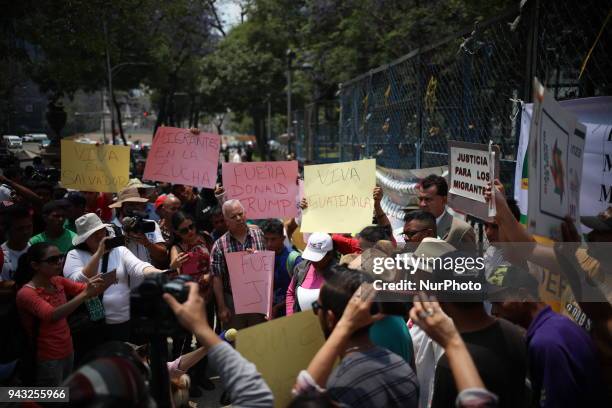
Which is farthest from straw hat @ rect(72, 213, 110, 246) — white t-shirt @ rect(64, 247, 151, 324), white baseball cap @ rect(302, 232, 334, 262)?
white baseball cap @ rect(302, 232, 334, 262)

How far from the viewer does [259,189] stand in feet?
19.9

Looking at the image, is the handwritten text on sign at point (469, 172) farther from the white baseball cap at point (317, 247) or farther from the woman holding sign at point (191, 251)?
the woman holding sign at point (191, 251)

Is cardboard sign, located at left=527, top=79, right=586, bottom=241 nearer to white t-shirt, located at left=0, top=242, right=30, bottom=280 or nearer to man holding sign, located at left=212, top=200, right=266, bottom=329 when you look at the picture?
man holding sign, located at left=212, top=200, right=266, bottom=329

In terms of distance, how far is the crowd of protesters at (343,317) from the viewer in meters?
2.29

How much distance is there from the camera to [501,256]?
355 cm

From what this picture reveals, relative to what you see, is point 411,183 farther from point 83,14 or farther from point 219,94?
point 219,94

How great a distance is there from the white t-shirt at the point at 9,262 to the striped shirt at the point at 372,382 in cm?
319

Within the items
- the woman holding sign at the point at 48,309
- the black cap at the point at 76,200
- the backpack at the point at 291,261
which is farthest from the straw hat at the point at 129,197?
the woman holding sign at the point at 48,309

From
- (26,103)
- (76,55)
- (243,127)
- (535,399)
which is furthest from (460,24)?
(243,127)

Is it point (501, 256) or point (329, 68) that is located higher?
point (329, 68)

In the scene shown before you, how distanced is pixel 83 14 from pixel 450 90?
6058mm

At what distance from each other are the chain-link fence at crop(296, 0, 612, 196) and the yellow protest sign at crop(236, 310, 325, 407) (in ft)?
9.41

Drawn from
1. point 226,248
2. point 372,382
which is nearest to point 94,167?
point 226,248

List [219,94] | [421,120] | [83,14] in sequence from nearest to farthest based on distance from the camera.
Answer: [421,120]
[83,14]
[219,94]
